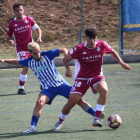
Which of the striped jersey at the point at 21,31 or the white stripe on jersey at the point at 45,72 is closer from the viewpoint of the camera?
the white stripe on jersey at the point at 45,72

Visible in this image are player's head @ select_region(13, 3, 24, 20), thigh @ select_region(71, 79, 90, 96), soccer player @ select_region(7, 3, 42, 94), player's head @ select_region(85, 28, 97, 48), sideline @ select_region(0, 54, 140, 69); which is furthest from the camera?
sideline @ select_region(0, 54, 140, 69)

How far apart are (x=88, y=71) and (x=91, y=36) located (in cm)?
57

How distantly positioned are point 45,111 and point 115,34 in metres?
11.8

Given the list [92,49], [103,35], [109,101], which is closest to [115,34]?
[103,35]

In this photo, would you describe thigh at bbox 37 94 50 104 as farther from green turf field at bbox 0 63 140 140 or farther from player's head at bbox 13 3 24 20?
player's head at bbox 13 3 24 20

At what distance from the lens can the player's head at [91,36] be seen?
7617 millimetres

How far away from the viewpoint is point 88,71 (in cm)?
785

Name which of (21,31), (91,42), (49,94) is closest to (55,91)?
(49,94)

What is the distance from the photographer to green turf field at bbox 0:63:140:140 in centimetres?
711

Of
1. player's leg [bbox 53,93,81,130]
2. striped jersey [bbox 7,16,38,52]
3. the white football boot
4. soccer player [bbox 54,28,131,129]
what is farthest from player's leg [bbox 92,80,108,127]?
striped jersey [bbox 7,16,38,52]

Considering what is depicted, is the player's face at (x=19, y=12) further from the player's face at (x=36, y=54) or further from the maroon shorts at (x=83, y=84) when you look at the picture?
the maroon shorts at (x=83, y=84)

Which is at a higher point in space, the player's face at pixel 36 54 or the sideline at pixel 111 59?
the player's face at pixel 36 54

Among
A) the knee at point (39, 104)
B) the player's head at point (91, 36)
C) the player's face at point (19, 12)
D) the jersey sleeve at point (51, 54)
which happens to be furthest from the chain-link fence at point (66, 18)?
the knee at point (39, 104)

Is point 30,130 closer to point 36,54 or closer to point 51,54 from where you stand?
point 36,54
